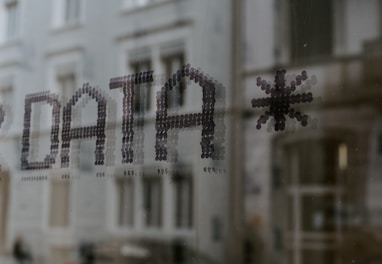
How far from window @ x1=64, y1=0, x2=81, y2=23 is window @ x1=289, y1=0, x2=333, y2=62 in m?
0.40

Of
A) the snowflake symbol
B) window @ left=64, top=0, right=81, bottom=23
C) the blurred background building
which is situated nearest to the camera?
the snowflake symbol

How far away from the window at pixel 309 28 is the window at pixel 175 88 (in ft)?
0.62

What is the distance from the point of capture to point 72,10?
37.8 inches

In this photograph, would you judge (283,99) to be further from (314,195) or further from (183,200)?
(314,195)

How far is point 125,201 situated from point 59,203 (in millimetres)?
146

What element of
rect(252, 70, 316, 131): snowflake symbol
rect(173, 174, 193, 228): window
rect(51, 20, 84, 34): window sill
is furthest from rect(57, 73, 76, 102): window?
rect(252, 70, 316, 131): snowflake symbol

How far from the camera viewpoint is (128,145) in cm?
79

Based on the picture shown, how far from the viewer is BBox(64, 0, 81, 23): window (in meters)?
0.96

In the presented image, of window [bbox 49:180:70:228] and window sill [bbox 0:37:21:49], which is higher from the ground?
window sill [bbox 0:37:21:49]

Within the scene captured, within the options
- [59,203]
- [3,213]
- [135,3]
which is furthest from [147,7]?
[3,213]

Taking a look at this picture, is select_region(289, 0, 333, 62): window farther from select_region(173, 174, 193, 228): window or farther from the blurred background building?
select_region(173, 174, 193, 228): window

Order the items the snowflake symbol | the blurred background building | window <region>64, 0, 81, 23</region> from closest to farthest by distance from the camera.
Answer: the snowflake symbol → the blurred background building → window <region>64, 0, 81, 23</region>

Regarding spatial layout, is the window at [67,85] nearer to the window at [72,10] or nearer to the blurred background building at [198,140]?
the blurred background building at [198,140]

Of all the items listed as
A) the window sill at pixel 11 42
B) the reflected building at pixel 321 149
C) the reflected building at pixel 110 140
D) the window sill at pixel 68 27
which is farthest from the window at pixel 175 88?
the window sill at pixel 11 42
